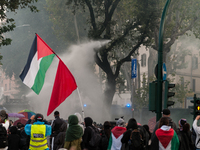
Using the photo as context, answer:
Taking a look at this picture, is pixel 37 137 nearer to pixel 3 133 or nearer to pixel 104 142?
pixel 3 133

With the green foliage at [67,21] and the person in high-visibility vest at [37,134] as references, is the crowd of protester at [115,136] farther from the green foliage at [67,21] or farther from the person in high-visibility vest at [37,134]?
the green foliage at [67,21]

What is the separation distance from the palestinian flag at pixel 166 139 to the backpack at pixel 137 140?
1.68 ft

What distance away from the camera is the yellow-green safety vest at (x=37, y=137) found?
8375 millimetres

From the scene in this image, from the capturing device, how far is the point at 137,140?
7434 millimetres

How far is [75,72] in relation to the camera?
128 feet

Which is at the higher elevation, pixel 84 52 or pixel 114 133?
pixel 84 52

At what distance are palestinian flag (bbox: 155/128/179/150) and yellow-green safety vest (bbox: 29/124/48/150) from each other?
266 cm

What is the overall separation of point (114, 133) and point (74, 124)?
39.6 inches

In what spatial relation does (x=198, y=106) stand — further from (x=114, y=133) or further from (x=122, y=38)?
(x=122, y=38)

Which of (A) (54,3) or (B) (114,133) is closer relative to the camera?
(B) (114,133)

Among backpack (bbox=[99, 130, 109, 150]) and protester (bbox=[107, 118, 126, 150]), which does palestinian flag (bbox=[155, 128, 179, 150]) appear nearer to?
protester (bbox=[107, 118, 126, 150])

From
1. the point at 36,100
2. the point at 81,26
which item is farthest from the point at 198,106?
the point at 36,100

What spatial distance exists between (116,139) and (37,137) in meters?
1.74

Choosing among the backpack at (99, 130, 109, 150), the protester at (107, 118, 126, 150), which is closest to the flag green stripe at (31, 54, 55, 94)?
the backpack at (99, 130, 109, 150)
